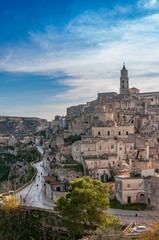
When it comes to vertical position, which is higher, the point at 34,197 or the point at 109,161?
the point at 109,161

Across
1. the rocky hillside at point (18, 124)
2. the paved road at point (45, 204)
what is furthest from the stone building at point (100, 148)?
the rocky hillside at point (18, 124)

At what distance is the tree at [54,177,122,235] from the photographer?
24.0 m

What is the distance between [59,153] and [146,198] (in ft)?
58.5

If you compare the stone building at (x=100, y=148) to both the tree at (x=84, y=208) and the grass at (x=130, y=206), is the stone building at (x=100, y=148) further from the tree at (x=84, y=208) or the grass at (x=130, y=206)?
the tree at (x=84, y=208)

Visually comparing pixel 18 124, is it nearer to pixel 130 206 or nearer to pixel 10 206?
pixel 10 206

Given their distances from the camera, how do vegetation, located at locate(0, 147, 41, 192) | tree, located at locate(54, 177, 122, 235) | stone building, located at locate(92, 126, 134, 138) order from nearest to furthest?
tree, located at locate(54, 177, 122, 235) → stone building, located at locate(92, 126, 134, 138) → vegetation, located at locate(0, 147, 41, 192)

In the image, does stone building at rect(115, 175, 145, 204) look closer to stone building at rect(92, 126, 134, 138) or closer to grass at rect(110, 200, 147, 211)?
grass at rect(110, 200, 147, 211)

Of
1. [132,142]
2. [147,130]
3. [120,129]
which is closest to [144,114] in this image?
[147,130]

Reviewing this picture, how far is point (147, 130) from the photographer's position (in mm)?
59156

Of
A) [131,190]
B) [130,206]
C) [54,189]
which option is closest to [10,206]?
[54,189]

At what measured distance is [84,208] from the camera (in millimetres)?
24172

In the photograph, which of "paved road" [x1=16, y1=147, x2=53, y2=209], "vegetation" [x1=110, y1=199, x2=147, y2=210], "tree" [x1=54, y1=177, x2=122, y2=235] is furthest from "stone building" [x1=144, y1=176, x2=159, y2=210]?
"paved road" [x1=16, y1=147, x2=53, y2=209]

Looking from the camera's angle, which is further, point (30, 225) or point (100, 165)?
point (100, 165)

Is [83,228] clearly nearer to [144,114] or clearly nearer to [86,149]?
[86,149]
